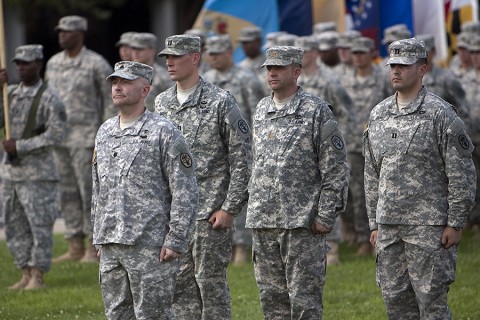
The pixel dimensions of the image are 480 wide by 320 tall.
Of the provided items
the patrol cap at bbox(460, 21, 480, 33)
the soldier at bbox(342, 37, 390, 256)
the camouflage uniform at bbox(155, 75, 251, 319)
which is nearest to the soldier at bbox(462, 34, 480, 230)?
the patrol cap at bbox(460, 21, 480, 33)

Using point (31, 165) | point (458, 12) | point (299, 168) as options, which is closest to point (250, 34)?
point (458, 12)

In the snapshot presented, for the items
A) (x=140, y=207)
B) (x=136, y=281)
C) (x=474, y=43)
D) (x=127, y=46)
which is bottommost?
(x=136, y=281)

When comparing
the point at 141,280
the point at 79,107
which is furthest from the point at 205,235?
the point at 79,107

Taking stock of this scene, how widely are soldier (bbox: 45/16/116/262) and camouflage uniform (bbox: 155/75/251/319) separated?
5931 mm

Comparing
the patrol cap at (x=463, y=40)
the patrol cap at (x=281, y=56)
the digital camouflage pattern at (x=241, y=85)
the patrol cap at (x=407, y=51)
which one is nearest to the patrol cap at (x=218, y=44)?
the digital camouflage pattern at (x=241, y=85)

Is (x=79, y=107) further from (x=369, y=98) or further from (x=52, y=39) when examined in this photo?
(x=52, y=39)

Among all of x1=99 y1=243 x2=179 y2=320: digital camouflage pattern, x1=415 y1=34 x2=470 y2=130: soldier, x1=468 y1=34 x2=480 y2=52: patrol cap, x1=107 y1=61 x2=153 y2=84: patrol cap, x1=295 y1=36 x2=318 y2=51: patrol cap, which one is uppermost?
x1=295 y1=36 x2=318 y2=51: patrol cap

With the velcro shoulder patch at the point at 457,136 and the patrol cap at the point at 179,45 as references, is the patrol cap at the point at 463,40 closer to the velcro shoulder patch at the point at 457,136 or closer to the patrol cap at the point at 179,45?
the patrol cap at the point at 179,45

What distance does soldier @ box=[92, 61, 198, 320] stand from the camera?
945cm

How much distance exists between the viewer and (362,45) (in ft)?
57.4

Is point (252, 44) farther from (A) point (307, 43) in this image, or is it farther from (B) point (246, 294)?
(B) point (246, 294)

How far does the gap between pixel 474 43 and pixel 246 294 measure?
21.2 feet

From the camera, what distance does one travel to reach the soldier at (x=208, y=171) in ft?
35.8

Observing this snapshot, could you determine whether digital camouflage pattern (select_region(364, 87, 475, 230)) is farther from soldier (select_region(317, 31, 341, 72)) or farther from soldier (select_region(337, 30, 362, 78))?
soldier (select_region(317, 31, 341, 72))
